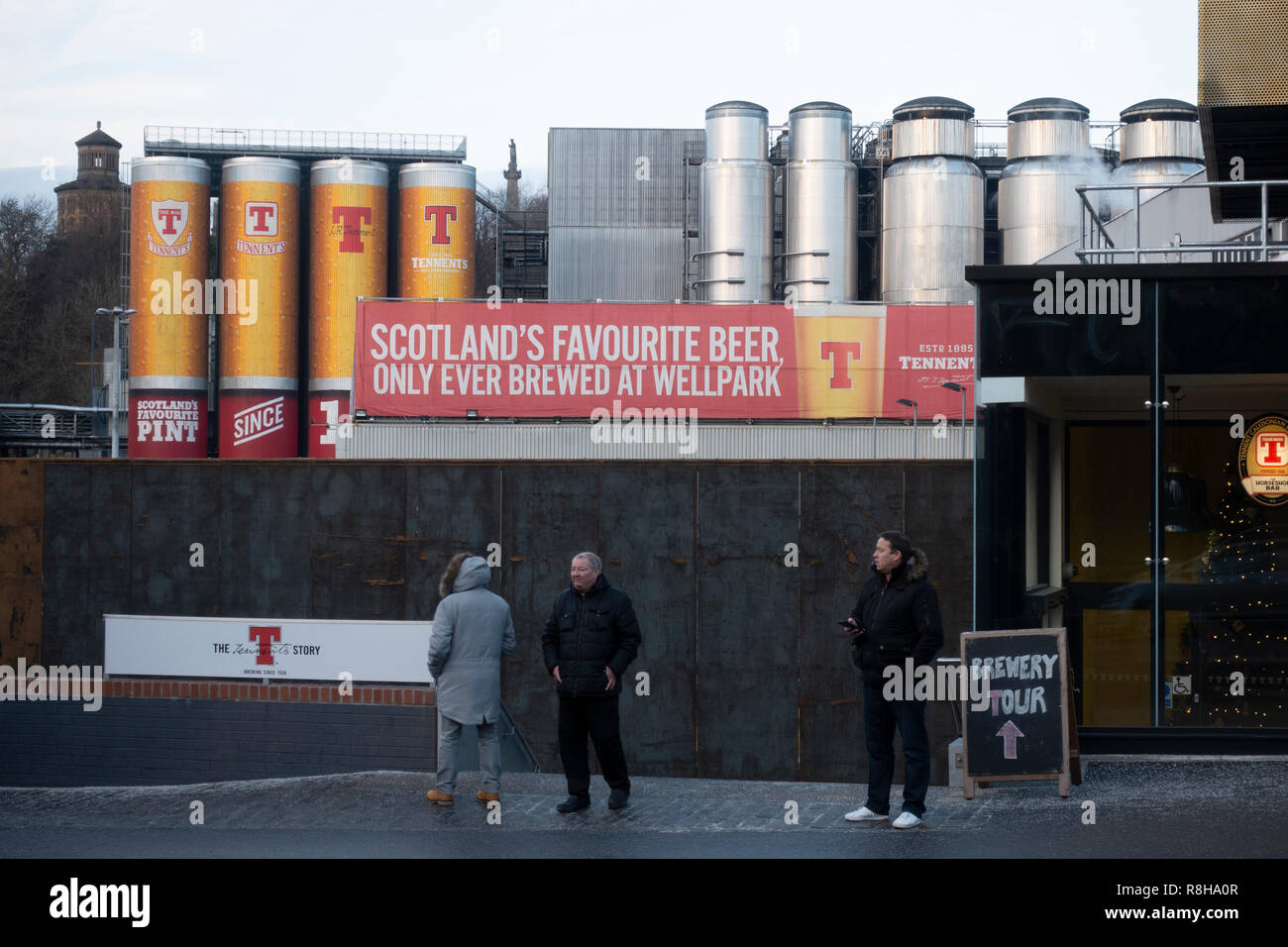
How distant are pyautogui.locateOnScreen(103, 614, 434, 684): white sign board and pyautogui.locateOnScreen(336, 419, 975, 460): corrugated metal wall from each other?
17038 millimetres

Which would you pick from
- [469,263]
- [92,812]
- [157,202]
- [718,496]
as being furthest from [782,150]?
[92,812]

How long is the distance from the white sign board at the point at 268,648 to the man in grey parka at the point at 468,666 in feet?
15.1

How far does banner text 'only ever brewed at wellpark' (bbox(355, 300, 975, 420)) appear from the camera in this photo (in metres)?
32.5

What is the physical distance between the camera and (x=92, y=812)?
9.24 m

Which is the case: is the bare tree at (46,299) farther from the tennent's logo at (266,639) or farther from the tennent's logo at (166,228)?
the tennent's logo at (266,639)

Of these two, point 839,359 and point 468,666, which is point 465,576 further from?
point 839,359

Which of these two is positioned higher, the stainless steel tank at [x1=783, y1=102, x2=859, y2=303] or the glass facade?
the stainless steel tank at [x1=783, y1=102, x2=859, y2=303]

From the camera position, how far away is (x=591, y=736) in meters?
9.27

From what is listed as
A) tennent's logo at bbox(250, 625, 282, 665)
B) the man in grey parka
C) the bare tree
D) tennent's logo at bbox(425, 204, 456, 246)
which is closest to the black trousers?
the man in grey parka

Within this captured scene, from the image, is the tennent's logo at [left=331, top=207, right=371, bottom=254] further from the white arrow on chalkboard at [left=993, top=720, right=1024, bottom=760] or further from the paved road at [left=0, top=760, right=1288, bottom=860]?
the white arrow on chalkboard at [left=993, top=720, right=1024, bottom=760]

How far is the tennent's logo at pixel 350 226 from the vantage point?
153 ft

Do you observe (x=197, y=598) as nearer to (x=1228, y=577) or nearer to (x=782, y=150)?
(x=1228, y=577)

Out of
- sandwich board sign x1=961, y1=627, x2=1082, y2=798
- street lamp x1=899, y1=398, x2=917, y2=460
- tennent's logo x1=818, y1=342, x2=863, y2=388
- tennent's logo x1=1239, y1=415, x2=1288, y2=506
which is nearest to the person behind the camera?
sandwich board sign x1=961, y1=627, x2=1082, y2=798
